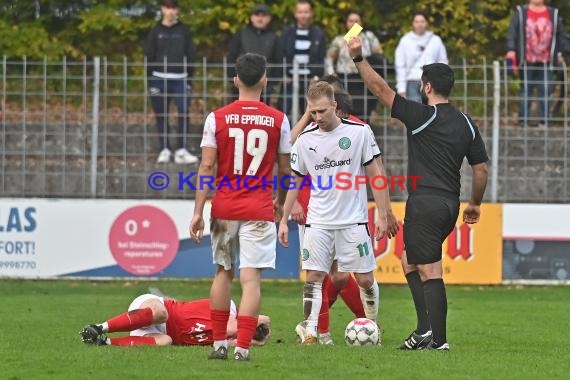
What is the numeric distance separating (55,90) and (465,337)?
27.6 ft

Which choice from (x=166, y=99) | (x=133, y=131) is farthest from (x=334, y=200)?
(x=133, y=131)

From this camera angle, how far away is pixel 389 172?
1906 centimetres

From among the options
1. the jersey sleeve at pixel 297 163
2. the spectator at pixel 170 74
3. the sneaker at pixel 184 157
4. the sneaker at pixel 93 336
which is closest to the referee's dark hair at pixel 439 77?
the jersey sleeve at pixel 297 163

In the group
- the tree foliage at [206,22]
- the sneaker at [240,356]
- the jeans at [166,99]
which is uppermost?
the tree foliage at [206,22]

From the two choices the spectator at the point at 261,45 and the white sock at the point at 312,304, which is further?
the spectator at the point at 261,45

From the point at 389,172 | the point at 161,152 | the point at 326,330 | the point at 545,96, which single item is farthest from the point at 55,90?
the point at 326,330

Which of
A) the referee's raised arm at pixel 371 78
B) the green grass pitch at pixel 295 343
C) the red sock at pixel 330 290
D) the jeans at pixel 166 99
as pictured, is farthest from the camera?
the jeans at pixel 166 99

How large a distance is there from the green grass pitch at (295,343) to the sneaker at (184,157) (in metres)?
1.89

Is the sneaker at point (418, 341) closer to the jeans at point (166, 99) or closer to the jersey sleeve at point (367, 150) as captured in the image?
the jersey sleeve at point (367, 150)

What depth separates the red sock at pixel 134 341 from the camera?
1066cm

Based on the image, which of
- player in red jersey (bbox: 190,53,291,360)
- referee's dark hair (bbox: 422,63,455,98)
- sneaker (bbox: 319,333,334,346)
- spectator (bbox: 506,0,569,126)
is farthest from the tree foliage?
player in red jersey (bbox: 190,53,291,360)

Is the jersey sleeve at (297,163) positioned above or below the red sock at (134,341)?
above

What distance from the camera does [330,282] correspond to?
39.1ft

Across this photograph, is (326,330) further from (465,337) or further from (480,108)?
(480,108)
